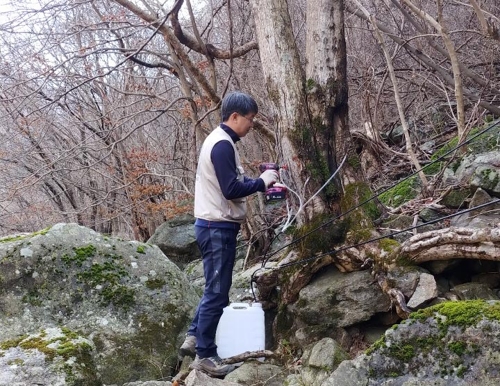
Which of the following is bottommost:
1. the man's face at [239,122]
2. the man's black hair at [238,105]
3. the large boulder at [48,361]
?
the large boulder at [48,361]

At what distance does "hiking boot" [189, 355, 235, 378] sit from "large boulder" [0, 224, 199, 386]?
58 cm

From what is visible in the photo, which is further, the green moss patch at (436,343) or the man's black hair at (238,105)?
the man's black hair at (238,105)

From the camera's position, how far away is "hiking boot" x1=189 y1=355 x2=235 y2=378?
353cm

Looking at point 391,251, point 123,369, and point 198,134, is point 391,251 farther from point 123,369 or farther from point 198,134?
point 198,134

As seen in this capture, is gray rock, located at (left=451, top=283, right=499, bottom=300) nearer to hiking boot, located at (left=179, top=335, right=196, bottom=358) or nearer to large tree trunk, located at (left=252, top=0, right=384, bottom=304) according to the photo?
large tree trunk, located at (left=252, top=0, right=384, bottom=304)

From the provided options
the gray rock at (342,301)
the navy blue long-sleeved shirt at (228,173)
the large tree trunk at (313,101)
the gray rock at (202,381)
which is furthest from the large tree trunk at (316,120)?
the gray rock at (202,381)

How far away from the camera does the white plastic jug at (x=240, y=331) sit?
12.8ft

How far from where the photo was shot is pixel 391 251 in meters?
3.69

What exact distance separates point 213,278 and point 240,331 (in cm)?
65

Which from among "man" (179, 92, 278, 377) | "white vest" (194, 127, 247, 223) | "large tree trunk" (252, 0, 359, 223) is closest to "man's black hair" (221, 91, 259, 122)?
"man" (179, 92, 278, 377)

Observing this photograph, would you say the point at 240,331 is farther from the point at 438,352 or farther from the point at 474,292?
the point at 438,352

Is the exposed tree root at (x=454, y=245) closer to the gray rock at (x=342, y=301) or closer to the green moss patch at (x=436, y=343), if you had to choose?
the gray rock at (x=342, y=301)

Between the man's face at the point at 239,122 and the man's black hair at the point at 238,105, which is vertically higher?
the man's black hair at the point at 238,105

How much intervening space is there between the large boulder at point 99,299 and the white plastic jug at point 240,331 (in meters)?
0.51
